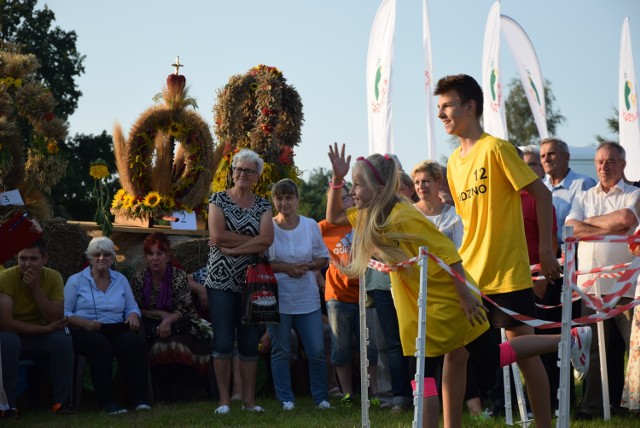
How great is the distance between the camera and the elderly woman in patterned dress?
7184mm

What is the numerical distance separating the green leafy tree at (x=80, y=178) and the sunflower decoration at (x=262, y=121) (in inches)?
543

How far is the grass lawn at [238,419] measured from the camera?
21.0ft

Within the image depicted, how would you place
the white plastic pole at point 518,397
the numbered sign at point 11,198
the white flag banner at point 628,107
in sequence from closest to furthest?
the white plastic pole at point 518,397 < the numbered sign at point 11,198 < the white flag banner at point 628,107

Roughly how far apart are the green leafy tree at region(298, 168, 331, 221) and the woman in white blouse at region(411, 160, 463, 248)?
104 ft

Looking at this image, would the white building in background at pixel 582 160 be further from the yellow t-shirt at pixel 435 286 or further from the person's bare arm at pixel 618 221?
the yellow t-shirt at pixel 435 286

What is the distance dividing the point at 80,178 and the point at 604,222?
24458 millimetres

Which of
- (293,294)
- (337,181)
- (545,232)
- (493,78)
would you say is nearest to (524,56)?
(493,78)

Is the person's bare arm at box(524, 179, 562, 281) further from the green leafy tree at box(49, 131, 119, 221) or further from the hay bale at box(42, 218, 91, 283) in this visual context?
the green leafy tree at box(49, 131, 119, 221)

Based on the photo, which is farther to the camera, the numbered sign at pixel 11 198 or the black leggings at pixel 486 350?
the numbered sign at pixel 11 198

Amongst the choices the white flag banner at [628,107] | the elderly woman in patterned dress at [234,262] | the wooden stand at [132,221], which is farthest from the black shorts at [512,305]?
the white flag banner at [628,107]

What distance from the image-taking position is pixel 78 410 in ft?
24.7

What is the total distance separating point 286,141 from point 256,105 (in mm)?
508

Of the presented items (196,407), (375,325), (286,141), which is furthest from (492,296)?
(286,141)

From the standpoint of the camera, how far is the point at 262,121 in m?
10.2
